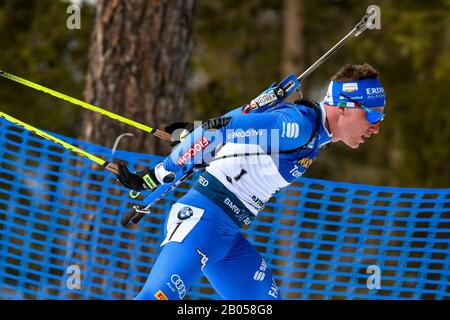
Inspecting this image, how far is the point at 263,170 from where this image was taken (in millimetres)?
4008

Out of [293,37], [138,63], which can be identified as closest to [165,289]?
[138,63]

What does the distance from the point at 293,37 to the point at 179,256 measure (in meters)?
8.37

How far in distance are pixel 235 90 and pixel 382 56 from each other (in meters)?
2.69

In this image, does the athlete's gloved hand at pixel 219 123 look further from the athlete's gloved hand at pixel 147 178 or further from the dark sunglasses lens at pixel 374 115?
the dark sunglasses lens at pixel 374 115

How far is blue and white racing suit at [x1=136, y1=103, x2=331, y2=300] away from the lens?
12.4 ft

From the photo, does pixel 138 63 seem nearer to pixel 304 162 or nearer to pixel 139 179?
pixel 139 179

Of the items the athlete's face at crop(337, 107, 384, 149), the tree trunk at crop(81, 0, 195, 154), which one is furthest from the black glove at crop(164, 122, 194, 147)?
the tree trunk at crop(81, 0, 195, 154)

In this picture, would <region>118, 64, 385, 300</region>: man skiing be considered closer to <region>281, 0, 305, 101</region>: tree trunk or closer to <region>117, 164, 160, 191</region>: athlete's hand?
<region>117, 164, 160, 191</region>: athlete's hand

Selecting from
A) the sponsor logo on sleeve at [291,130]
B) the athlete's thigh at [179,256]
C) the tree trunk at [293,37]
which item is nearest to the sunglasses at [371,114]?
the sponsor logo on sleeve at [291,130]

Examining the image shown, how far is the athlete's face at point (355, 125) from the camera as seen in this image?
3928mm

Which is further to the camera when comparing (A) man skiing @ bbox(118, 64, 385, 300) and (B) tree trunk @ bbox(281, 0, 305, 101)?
(B) tree trunk @ bbox(281, 0, 305, 101)

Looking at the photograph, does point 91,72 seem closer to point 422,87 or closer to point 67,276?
point 67,276

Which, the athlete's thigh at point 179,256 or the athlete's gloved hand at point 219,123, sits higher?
the athlete's gloved hand at point 219,123

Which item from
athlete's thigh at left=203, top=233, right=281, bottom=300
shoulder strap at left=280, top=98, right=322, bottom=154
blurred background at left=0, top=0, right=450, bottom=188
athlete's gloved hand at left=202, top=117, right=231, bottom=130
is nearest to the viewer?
athlete's gloved hand at left=202, top=117, right=231, bottom=130
